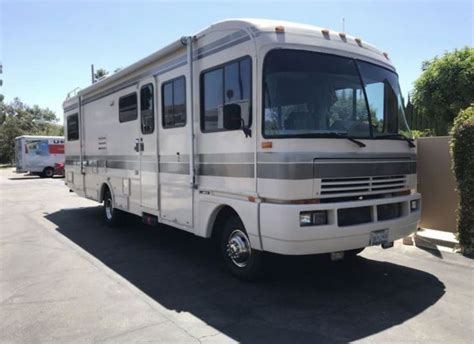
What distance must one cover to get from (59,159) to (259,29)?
28347 mm

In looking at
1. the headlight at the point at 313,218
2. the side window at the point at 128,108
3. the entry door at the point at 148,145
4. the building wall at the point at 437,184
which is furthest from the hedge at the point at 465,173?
the side window at the point at 128,108

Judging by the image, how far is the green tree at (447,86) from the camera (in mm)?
17688

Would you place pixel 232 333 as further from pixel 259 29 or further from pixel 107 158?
pixel 107 158

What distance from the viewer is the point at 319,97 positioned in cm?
499

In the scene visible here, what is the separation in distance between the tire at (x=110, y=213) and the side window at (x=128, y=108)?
196cm

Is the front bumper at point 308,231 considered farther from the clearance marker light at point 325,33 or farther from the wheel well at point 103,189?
the wheel well at point 103,189

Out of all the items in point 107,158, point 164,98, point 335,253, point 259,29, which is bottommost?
point 335,253

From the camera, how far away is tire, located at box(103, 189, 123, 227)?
9.45 meters

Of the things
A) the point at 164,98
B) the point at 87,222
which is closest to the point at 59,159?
the point at 87,222

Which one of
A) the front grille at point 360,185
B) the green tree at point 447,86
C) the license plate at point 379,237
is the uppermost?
the green tree at point 447,86

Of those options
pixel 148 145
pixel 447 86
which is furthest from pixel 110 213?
pixel 447 86

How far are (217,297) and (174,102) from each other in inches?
116

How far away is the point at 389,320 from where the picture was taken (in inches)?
171

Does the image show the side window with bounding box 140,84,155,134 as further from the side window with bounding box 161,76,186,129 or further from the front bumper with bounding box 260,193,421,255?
the front bumper with bounding box 260,193,421,255
